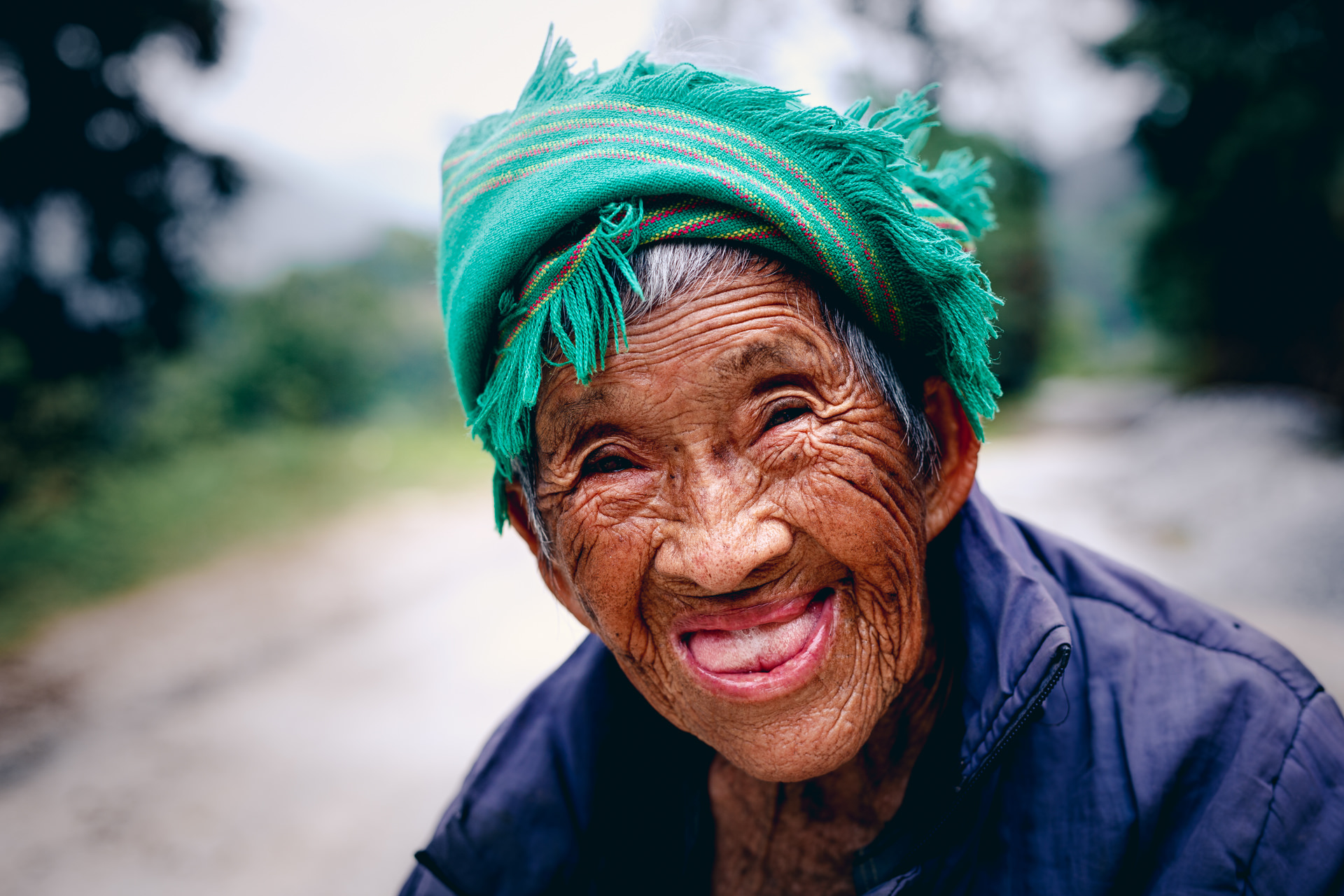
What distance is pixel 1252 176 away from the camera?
11.1 metres

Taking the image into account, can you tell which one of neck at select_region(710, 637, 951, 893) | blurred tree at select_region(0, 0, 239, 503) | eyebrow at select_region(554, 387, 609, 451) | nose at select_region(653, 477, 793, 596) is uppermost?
blurred tree at select_region(0, 0, 239, 503)

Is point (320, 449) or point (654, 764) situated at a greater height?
point (320, 449)

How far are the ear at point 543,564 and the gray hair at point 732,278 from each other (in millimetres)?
236

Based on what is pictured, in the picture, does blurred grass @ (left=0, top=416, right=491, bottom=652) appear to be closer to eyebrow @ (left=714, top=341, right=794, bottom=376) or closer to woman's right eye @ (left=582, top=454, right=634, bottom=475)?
woman's right eye @ (left=582, top=454, right=634, bottom=475)

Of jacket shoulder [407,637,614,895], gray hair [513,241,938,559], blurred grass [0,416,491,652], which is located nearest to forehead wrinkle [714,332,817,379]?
gray hair [513,241,938,559]

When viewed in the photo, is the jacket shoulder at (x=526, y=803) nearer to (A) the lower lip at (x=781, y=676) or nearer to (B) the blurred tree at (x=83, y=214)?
(A) the lower lip at (x=781, y=676)

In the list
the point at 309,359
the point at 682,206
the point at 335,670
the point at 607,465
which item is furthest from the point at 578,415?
the point at 309,359

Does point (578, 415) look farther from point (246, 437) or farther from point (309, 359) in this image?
point (309, 359)

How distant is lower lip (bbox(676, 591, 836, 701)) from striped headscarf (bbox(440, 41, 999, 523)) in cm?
50

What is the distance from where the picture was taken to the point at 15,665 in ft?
20.3

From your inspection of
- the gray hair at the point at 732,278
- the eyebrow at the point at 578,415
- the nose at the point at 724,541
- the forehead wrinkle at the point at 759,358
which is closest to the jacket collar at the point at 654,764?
the gray hair at the point at 732,278

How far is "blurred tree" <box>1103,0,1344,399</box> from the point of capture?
9969mm

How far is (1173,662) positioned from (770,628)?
0.78 metres

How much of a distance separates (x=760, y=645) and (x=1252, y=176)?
13.2 metres
